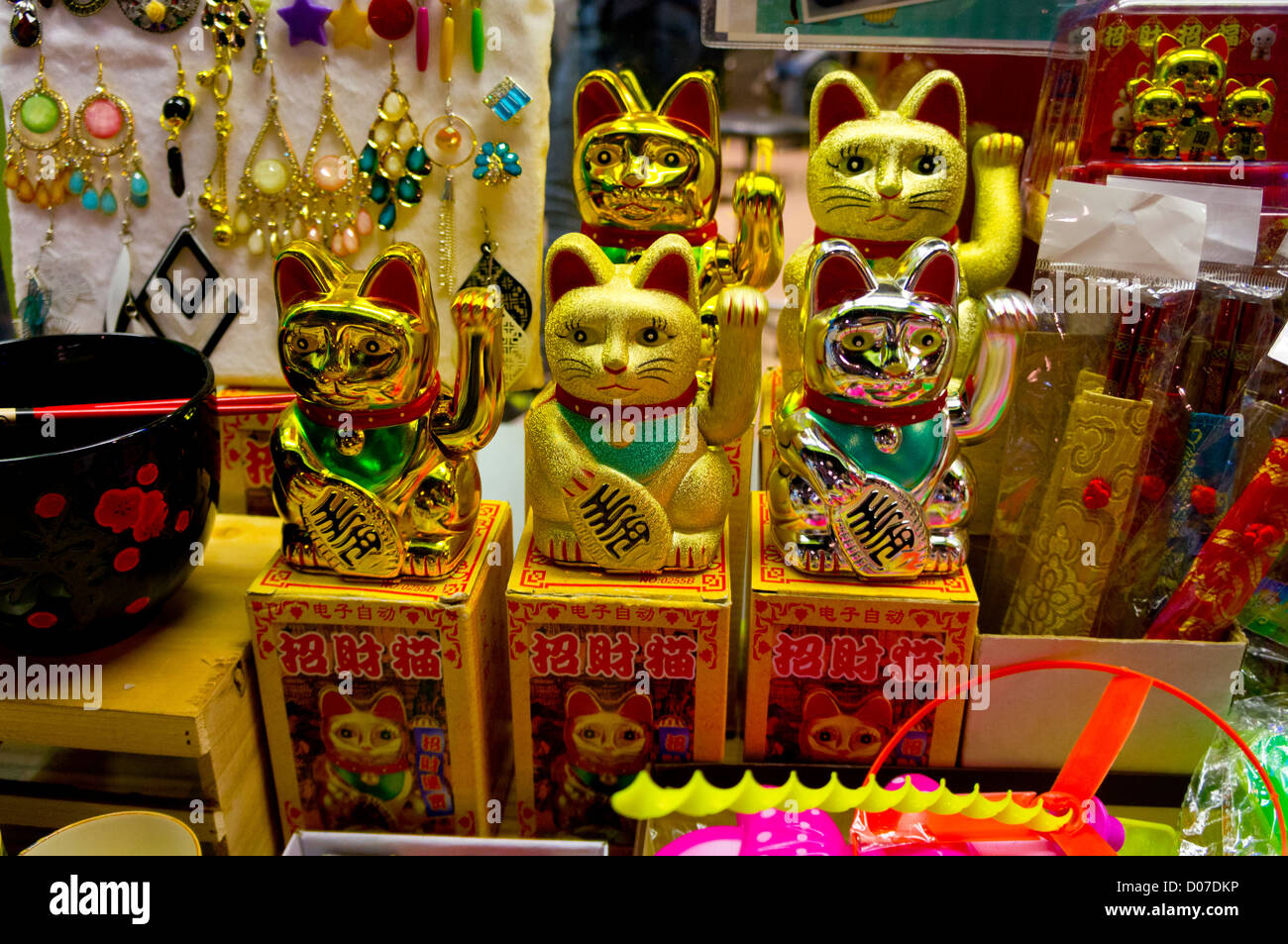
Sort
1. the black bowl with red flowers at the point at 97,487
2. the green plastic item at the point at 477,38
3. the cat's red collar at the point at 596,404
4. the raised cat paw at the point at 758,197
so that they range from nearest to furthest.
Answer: the black bowl with red flowers at the point at 97,487 → the cat's red collar at the point at 596,404 → the raised cat paw at the point at 758,197 → the green plastic item at the point at 477,38

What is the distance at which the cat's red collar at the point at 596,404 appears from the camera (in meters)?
0.97

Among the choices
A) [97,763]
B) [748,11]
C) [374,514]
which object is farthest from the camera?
[748,11]

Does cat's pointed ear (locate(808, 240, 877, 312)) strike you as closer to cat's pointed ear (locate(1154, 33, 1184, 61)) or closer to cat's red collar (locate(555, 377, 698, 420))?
cat's red collar (locate(555, 377, 698, 420))

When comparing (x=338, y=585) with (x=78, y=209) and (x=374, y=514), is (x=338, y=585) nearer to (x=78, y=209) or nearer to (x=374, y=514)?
(x=374, y=514)

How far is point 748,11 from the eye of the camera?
122 centimetres

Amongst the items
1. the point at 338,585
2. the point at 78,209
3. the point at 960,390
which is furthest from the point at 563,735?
the point at 78,209

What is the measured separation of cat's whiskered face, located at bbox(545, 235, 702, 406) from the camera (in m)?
0.92

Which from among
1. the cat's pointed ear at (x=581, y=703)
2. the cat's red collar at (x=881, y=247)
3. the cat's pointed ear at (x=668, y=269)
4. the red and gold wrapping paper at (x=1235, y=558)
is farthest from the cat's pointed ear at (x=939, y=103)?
the cat's pointed ear at (x=581, y=703)

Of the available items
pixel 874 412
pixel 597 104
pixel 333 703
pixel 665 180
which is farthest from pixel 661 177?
pixel 333 703

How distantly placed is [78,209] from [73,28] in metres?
0.22

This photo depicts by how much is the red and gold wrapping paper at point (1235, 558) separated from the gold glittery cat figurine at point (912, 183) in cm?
28

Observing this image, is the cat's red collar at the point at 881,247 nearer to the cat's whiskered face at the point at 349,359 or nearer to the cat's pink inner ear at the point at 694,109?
the cat's pink inner ear at the point at 694,109

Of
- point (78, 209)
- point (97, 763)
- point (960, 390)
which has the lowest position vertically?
point (97, 763)

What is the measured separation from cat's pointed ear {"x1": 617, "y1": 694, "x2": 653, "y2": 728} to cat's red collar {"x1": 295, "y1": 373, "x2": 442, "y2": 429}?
344mm
